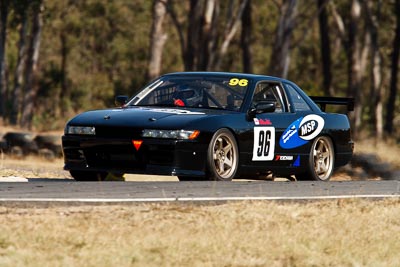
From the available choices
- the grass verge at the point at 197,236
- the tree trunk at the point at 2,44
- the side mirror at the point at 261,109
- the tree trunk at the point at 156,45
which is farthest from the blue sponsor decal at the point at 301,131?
the tree trunk at the point at 2,44

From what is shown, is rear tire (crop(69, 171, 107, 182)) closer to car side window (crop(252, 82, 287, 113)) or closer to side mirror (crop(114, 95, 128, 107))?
side mirror (crop(114, 95, 128, 107))

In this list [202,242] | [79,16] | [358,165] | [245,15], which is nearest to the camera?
[202,242]

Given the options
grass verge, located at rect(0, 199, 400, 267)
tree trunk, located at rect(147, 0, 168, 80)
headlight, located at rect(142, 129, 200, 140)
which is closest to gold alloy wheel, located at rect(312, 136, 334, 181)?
A: headlight, located at rect(142, 129, 200, 140)

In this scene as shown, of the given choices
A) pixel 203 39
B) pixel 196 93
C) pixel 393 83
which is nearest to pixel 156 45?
pixel 203 39

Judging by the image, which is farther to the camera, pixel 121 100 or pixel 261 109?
pixel 121 100

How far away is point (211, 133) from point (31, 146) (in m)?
12.0

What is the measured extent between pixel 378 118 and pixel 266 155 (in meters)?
34.2

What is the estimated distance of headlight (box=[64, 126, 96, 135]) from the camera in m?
11.2

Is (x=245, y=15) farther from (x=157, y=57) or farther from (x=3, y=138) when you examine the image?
(x=3, y=138)

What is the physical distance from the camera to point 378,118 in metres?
45.6

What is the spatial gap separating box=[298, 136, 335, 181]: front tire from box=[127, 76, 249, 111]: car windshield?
4.10 ft

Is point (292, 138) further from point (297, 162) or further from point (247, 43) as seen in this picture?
point (247, 43)

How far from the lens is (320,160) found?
43.0ft

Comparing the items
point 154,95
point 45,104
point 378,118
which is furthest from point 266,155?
point 45,104
